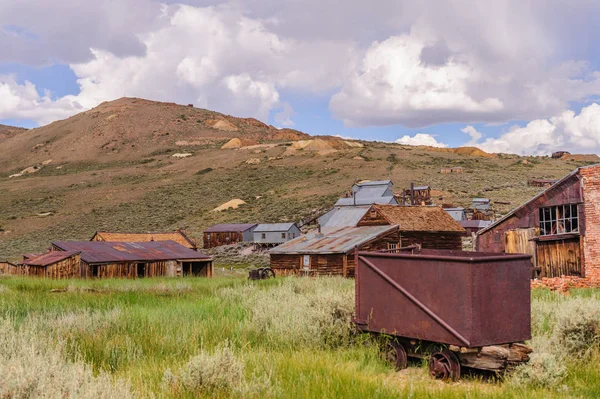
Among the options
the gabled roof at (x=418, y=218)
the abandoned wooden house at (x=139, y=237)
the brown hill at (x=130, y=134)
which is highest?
the brown hill at (x=130, y=134)

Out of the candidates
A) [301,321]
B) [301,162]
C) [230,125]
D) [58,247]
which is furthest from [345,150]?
[301,321]

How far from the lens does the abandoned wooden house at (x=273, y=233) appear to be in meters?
59.8

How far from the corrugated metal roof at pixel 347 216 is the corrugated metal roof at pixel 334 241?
219cm

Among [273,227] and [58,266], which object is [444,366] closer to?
[58,266]

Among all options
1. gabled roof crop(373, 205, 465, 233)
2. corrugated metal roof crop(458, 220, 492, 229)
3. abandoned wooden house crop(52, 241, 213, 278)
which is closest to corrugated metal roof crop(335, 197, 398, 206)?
corrugated metal roof crop(458, 220, 492, 229)

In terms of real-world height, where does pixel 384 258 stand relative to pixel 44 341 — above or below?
above

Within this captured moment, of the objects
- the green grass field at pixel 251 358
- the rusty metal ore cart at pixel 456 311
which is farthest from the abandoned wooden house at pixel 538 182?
the rusty metal ore cart at pixel 456 311

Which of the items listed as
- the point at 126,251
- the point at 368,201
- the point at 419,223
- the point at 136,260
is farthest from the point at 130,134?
the point at 419,223

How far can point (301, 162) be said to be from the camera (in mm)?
100938

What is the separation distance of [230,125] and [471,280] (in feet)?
460

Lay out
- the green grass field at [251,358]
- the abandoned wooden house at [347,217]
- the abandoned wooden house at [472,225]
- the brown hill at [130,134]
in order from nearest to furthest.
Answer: the green grass field at [251,358] → the abandoned wooden house at [347,217] → the abandoned wooden house at [472,225] → the brown hill at [130,134]

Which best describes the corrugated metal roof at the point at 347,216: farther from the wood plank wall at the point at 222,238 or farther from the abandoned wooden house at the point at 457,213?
the wood plank wall at the point at 222,238

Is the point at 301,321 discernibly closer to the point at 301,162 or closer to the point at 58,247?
the point at 58,247

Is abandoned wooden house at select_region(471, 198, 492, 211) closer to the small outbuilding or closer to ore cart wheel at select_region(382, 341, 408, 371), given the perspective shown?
the small outbuilding
